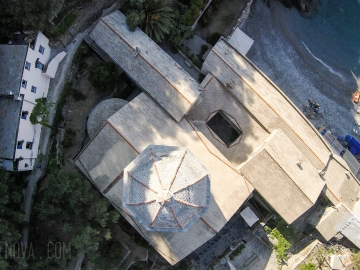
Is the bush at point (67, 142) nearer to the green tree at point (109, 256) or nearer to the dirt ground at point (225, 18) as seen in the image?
the green tree at point (109, 256)

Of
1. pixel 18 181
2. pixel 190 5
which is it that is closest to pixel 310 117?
pixel 190 5

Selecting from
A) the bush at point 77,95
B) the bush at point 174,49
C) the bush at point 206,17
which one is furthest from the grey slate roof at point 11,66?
the bush at point 206,17

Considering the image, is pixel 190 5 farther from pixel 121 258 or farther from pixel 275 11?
pixel 121 258

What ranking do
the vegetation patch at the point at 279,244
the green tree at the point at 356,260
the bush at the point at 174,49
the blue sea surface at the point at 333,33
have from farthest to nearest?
the blue sea surface at the point at 333,33 < the bush at the point at 174,49 < the vegetation patch at the point at 279,244 < the green tree at the point at 356,260

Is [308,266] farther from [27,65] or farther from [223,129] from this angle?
[27,65]

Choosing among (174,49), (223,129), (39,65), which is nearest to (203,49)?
(174,49)

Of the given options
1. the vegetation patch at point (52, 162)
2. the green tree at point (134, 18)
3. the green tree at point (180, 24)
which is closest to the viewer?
the vegetation patch at point (52, 162)
